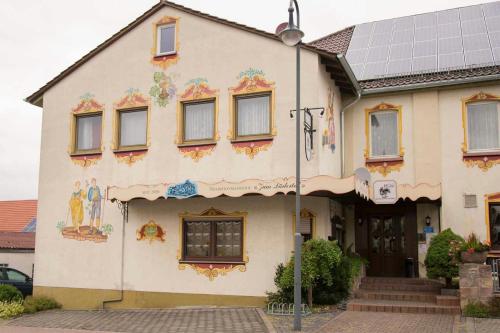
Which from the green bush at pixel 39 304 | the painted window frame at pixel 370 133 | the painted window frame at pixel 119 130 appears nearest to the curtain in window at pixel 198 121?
the painted window frame at pixel 119 130

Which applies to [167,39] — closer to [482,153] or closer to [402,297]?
[482,153]

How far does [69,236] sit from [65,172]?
6.39 feet

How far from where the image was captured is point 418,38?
69.1 ft

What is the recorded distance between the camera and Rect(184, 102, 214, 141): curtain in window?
16047mm

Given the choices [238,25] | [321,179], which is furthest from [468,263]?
[238,25]

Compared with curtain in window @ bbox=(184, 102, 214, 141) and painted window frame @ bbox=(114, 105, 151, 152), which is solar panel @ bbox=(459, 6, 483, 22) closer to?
curtain in window @ bbox=(184, 102, 214, 141)

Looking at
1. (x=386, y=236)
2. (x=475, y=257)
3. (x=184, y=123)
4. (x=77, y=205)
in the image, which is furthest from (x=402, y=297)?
(x=77, y=205)

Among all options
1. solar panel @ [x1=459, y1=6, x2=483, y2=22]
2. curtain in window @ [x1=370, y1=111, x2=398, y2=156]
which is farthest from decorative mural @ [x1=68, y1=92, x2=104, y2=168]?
solar panel @ [x1=459, y1=6, x2=483, y2=22]

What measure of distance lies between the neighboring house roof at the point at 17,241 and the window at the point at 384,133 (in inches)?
720

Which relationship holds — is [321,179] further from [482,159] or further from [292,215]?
[482,159]

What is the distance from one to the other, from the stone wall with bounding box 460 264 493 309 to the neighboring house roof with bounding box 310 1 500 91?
5.87 metres

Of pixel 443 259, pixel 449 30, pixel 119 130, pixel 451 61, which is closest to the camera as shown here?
pixel 443 259

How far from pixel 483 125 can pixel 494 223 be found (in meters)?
2.77

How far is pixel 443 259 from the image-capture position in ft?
45.9
